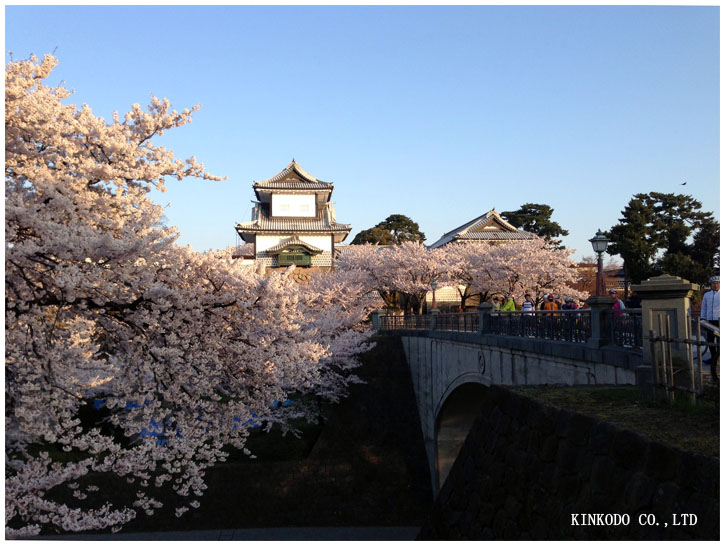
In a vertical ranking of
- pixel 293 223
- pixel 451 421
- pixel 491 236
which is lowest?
pixel 451 421

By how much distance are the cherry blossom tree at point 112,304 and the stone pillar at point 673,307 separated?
497 centimetres

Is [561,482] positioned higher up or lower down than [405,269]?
lower down

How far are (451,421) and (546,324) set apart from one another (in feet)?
37.7

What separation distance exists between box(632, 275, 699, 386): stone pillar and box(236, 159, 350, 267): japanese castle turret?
44090mm

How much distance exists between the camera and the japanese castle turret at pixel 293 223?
50594 millimetres

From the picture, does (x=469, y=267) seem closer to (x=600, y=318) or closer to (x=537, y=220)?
(x=537, y=220)

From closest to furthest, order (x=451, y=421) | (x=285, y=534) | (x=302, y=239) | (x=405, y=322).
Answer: (x=285, y=534)
(x=451, y=421)
(x=405, y=322)
(x=302, y=239)

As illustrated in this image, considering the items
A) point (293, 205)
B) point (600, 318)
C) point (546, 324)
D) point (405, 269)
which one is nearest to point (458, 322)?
point (546, 324)

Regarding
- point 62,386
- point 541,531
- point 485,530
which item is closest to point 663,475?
point 541,531

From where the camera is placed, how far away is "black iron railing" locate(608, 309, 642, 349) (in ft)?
25.7

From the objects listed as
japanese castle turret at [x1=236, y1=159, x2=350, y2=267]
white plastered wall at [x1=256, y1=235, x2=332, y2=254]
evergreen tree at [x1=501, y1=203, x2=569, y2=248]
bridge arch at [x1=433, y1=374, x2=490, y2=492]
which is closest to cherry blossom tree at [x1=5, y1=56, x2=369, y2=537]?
bridge arch at [x1=433, y1=374, x2=490, y2=492]

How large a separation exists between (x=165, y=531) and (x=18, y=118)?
15.4 metres

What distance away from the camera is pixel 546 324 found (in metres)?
11.2

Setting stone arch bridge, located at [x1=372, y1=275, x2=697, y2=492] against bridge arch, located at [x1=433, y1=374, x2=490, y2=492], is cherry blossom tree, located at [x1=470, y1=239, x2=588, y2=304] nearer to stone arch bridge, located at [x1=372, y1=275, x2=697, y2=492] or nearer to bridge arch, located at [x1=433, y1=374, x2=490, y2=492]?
stone arch bridge, located at [x1=372, y1=275, x2=697, y2=492]
